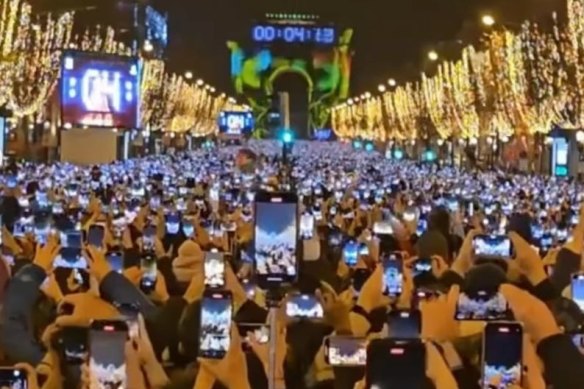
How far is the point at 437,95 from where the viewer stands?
133 meters

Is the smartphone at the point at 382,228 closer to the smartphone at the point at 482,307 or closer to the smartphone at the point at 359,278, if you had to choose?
the smartphone at the point at 359,278

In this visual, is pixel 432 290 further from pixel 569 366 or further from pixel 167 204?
pixel 167 204

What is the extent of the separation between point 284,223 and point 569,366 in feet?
6.57

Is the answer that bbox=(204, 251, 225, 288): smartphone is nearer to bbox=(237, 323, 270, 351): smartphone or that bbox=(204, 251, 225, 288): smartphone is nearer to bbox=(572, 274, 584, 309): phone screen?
bbox=(237, 323, 270, 351): smartphone

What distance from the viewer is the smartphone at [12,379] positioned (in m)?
8.98

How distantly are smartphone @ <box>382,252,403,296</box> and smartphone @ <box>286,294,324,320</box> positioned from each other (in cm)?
227

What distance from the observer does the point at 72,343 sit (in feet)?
39.0

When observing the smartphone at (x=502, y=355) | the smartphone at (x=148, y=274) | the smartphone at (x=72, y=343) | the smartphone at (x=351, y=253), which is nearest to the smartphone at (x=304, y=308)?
the smartphone at (x=72, y=343)

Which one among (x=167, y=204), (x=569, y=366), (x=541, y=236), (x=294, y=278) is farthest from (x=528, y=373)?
(x=167, y=204)

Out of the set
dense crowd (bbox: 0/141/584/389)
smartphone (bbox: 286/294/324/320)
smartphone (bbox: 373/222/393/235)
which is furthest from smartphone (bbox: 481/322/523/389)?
smartphone (bbox: 373/222/393/235)

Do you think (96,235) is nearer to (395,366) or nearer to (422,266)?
(422,266)

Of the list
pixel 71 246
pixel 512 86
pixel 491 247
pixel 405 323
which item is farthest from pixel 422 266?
pixel 512 86

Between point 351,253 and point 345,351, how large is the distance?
9262 millimetres

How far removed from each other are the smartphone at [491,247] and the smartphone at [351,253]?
5.76ft
